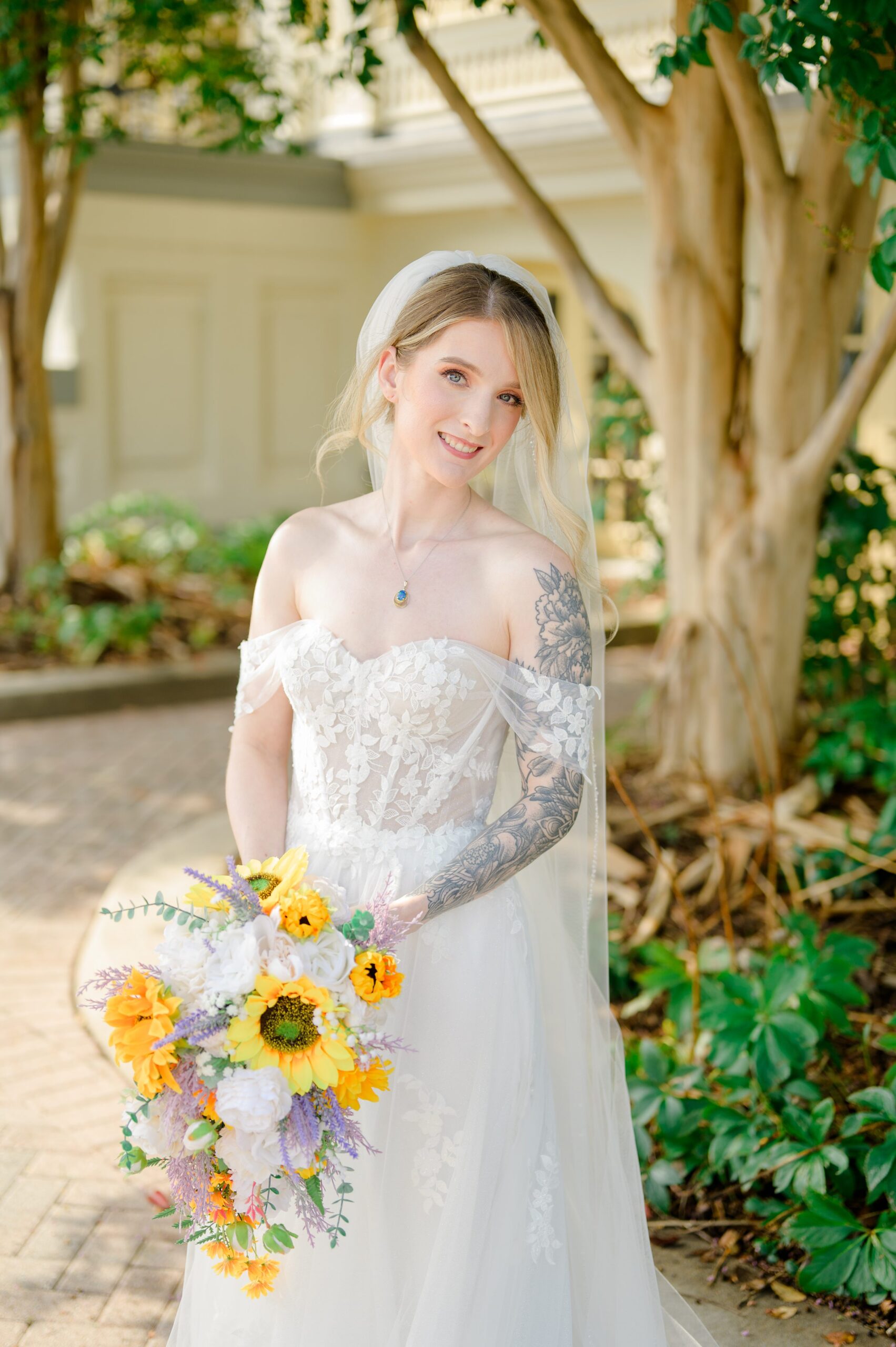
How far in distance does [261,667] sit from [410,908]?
0.56 meters

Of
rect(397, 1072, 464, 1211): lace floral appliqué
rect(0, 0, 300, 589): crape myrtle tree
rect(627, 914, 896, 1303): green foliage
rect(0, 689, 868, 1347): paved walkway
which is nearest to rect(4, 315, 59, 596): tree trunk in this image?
rect(0, 0, 300, 589): crape myrtle tree

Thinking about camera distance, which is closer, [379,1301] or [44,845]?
[379,1301]

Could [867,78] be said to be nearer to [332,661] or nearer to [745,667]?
[332,661]

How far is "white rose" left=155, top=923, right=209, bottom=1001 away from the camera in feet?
6.40

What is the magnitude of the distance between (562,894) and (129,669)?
6.48 meters

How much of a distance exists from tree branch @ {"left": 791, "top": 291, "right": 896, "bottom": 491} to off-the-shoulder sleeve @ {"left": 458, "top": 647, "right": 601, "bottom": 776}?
8.91ft

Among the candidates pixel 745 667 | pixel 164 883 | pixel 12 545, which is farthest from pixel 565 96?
pixel 164 883

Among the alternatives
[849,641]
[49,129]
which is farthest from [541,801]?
[49,129]

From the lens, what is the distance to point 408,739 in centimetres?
238

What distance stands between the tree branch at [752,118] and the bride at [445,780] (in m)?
1.92

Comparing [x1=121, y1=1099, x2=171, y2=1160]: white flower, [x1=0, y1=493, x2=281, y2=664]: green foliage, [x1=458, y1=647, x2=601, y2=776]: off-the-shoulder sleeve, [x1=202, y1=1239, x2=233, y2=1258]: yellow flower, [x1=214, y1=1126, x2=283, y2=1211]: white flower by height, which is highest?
[x1=458, y1=647, x2=601, y2=776]: off-the-shoulder sleeve

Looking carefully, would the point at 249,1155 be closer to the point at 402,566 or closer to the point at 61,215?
the point at 402,566

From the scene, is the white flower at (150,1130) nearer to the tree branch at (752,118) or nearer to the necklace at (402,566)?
the necklace at (402,566)

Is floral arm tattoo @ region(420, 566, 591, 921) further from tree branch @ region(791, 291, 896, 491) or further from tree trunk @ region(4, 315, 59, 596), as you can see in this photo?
tree trunk @ region(4, 315, 59, 596)
